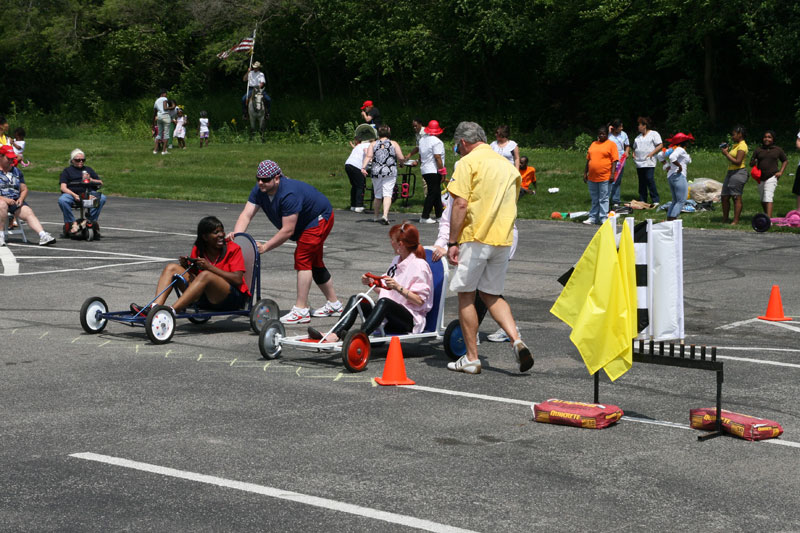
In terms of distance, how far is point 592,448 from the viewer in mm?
6363

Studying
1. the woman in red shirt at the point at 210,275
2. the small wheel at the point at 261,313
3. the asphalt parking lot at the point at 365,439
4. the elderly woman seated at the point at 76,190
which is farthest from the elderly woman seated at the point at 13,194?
the small wheel at the point at 261,313

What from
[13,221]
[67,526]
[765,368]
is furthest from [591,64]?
[67,526]

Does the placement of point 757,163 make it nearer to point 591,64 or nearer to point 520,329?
point 520,329

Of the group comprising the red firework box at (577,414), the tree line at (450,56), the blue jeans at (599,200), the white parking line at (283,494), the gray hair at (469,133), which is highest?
the tree line at (450,56)

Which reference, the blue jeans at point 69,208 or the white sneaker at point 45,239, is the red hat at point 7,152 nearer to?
the blue jeans at point 69,208

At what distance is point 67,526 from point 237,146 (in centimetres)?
3474

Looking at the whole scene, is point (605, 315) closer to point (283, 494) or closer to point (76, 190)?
point (283, 494)

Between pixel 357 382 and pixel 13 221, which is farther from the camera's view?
pixel 13 221

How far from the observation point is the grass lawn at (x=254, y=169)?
24.5m

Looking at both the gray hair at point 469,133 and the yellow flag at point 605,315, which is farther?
the gray hair at point 469,133

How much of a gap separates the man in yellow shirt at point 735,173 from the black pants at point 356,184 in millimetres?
7656

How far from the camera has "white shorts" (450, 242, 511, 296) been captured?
27.6 ft

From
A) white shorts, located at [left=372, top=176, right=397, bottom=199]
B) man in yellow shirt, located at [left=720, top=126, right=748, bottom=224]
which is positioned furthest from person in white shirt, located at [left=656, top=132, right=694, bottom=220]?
white shorts, located at [left=372, top=176, right=397, bottom=199]

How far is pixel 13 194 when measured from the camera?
17.7m
